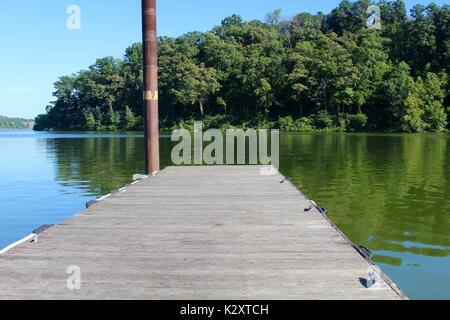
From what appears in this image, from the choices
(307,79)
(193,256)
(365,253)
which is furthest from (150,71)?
(307,79)

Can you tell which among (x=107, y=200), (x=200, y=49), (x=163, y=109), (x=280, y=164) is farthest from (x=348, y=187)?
(x=200, y=49)

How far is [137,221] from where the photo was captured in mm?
6027

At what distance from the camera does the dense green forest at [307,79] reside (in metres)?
59.2

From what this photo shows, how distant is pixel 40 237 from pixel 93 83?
292 feet

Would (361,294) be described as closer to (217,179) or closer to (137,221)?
(137,221)

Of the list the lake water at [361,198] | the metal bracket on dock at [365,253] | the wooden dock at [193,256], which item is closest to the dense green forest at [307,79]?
the lake water at [361,198]

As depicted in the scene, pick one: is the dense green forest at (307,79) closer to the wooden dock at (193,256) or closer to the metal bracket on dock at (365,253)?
the wooden dock at (193,256)

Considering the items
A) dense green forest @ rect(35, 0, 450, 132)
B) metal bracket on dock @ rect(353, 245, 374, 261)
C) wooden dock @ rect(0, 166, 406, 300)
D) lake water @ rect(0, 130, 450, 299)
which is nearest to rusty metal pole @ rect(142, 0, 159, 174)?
lake water @ rect(0, 130, 450, 299)

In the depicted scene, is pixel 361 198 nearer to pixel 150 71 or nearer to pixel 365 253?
pixel 150 71

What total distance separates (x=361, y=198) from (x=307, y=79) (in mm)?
54859

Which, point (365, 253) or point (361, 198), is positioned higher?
point (365, 253)

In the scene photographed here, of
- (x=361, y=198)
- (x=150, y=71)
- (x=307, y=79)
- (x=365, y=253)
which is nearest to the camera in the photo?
(x=365, y=253)

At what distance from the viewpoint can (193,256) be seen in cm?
436

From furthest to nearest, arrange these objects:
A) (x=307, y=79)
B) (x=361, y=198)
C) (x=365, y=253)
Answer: (x=307, y=79) < (x=361, y=198) < (x=365, y=253)
